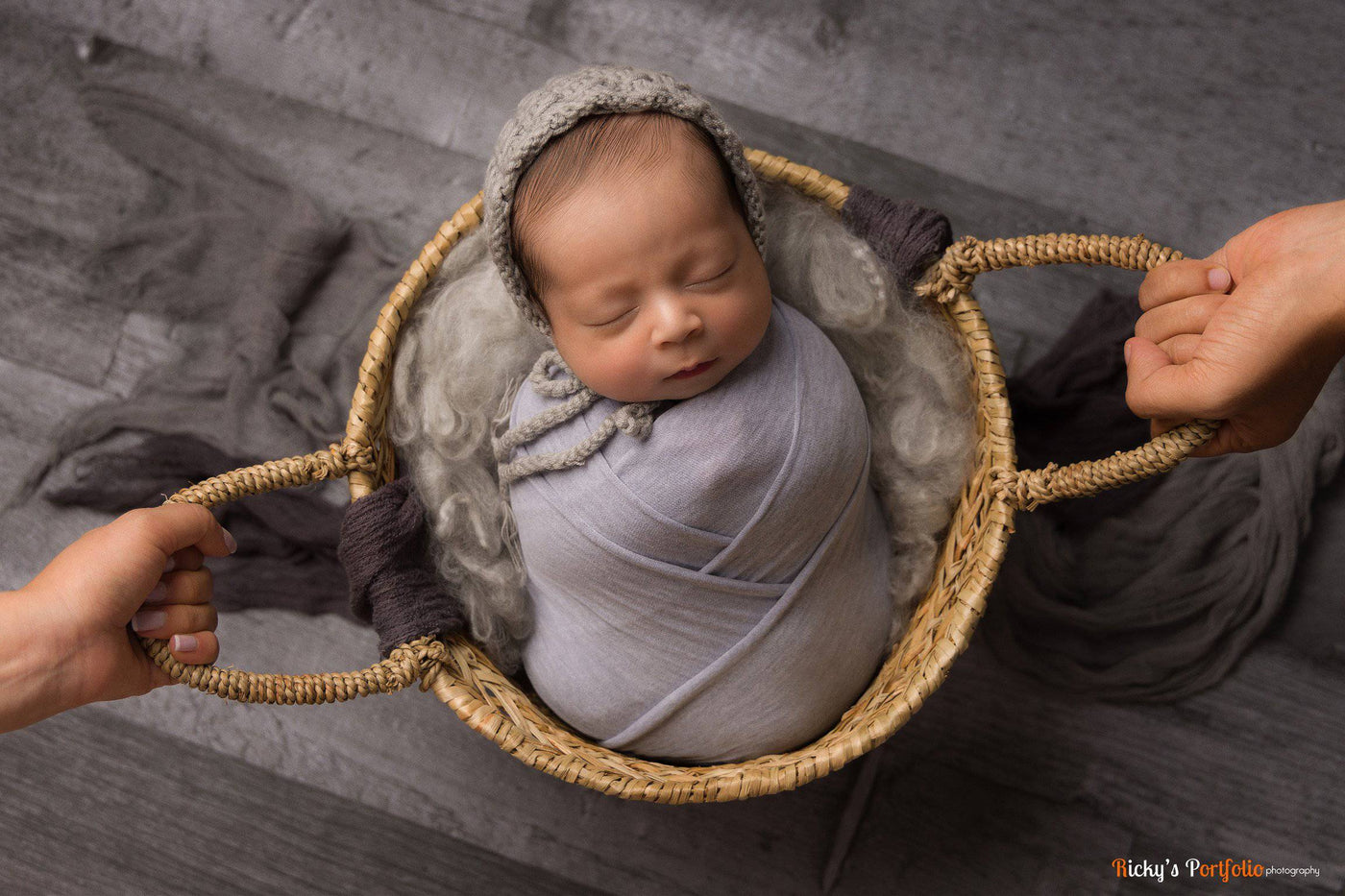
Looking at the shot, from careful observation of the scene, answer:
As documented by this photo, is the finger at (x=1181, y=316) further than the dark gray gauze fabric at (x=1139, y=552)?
No

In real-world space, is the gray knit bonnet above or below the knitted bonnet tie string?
above

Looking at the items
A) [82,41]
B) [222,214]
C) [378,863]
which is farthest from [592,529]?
[82,41]

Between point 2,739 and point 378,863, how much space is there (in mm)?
518

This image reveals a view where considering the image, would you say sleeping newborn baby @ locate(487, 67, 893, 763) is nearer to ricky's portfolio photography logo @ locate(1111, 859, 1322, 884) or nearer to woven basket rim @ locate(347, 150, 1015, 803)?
woven basket rim @ locate(347, 150, 1015, 803)

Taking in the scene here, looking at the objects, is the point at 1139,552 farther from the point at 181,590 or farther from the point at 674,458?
the point at 181,590

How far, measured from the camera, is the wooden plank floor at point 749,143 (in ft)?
4.06

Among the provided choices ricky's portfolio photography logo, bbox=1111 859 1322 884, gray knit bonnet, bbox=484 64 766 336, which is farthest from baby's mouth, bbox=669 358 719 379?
ricky's portfolio photography logo, bbox=1111 859 1322 884

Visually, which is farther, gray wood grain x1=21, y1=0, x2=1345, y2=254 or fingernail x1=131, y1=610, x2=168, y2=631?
gray wood grain x1=21, y1=0, x2=1345, y2=254

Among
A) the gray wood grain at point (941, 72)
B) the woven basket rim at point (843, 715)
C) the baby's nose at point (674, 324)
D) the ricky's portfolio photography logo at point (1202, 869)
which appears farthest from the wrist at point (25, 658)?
the ricky's portfolio photography logo at point (1202, 869)

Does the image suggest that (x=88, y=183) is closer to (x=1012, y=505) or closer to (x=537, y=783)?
(x=537, y=783)

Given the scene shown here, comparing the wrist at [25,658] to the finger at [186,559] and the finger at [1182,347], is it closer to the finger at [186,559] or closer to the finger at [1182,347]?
the finger at [186,559]

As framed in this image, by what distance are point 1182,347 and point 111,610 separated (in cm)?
97

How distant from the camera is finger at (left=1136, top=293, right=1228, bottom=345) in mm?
861

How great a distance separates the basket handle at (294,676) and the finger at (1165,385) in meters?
0.71
